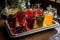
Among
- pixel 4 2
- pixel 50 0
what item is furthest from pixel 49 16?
pixel 4 2

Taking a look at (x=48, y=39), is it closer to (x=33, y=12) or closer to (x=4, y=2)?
(x=33, y=12)

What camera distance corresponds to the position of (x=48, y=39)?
2.97 feet

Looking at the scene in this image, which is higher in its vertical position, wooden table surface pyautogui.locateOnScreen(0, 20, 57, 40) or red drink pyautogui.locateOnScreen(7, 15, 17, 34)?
red drink pyautogui.locateOnScreen(7, 15, 17, 34)

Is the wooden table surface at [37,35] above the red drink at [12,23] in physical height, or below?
below

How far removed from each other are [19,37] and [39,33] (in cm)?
16

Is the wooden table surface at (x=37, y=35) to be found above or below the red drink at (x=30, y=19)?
below

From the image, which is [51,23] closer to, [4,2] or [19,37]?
[19,37]

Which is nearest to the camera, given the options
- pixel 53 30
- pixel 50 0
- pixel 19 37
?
pixel 19 37

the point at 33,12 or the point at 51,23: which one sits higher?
the point at 33,12

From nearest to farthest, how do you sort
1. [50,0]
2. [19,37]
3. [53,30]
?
[19,37] < [53,30] < [50,0]

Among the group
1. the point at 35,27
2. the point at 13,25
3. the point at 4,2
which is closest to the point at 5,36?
the point at 13,25

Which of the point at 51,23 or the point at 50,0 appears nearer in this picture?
the point at 51,23

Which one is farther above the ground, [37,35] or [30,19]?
[30,19]

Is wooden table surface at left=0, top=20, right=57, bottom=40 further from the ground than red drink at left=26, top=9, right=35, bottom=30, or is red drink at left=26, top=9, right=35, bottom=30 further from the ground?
red drink at left=26, top=9, right=35, bottom=30
